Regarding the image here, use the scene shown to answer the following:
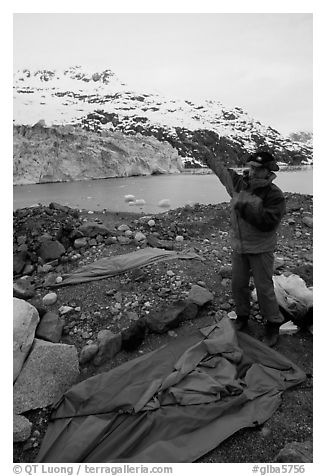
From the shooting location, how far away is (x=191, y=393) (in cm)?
197

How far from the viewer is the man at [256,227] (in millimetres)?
2234

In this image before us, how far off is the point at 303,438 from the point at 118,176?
58.5 ft

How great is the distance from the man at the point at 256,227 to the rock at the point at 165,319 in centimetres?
54

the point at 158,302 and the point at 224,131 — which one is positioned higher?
the point at 224,131

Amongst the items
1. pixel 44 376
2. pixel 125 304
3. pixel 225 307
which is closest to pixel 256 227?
pixel 225 307

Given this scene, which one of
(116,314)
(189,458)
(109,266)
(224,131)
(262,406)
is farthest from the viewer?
(224,131)

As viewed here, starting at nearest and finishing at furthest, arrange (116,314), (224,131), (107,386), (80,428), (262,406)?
(80,428) < (262,406) < (107,386) < (116,314) < (224,131)

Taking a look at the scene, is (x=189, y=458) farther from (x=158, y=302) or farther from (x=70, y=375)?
(x=158, y=302)

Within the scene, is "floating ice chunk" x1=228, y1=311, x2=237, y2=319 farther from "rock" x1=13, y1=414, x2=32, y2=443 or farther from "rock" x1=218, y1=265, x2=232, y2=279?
"rock" x1=13, y1=414, x2=32, y2=443

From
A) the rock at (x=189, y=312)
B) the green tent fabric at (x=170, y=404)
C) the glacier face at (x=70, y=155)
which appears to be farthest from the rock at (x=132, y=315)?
the glacier face at (x=70, y=155)

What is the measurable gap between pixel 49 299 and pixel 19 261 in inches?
47.6

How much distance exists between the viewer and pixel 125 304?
309cm

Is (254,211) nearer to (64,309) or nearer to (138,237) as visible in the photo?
(64,309)
